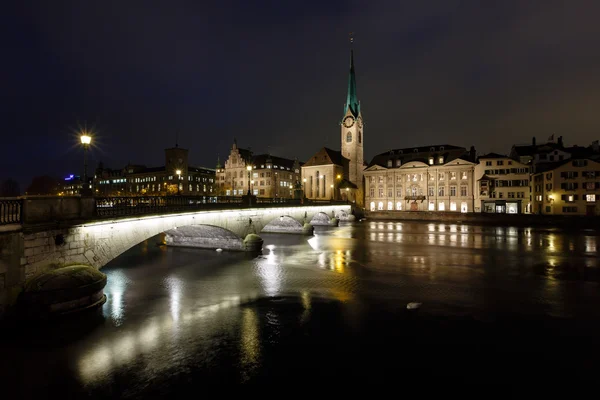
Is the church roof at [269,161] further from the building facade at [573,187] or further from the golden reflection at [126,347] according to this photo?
the golden reflection at [126,347]

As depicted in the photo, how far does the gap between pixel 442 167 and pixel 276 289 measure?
235 feet

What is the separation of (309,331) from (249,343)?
243cm

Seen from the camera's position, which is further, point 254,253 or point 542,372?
point 254,253

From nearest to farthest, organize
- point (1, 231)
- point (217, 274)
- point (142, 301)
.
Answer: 1. point (1, 231)
2. point (142, 301)
3. point (217, 274)

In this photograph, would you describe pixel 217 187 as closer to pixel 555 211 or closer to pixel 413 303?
pixel 555 211

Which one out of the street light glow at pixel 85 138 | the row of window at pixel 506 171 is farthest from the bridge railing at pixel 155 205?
the row of window at pixel 506 171

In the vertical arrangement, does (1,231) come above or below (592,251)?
above

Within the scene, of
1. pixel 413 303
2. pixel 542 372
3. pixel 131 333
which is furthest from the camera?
pixel 413 303

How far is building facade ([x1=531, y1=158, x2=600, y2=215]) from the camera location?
5822cm

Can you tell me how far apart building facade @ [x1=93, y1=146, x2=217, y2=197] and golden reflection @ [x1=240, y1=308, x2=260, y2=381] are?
9234 centimetres

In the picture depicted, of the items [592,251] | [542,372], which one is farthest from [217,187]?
[542,372]

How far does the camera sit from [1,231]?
39.1 feet

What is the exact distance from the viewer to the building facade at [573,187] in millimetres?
58219

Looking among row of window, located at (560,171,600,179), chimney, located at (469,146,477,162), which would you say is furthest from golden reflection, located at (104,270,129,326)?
chimney, located at (469,146,477,162)
